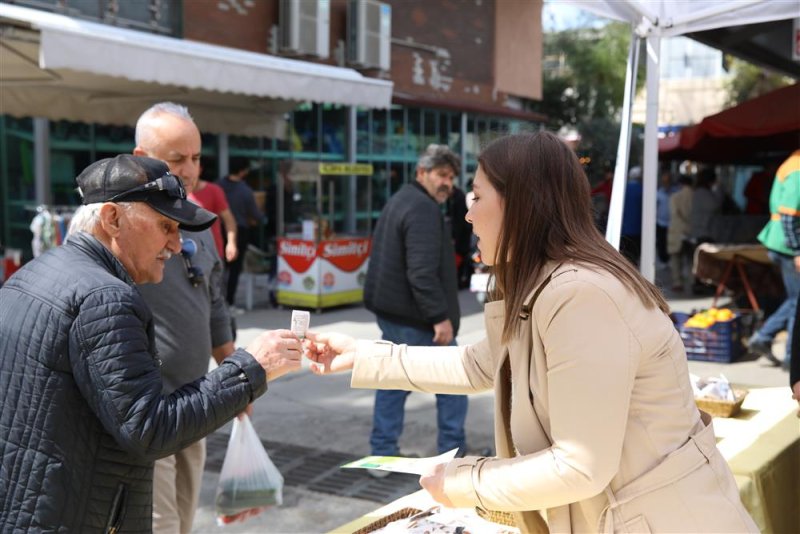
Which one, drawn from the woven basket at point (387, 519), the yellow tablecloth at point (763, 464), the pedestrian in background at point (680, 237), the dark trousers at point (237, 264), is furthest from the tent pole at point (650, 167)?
the pedestrian in background at point (680, 237)

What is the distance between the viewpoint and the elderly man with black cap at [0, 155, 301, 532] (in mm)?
1885

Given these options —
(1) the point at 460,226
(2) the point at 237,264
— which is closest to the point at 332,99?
(2) the point at 237,264

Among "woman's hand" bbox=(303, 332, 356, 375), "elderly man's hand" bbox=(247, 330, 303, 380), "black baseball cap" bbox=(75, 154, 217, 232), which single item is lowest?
"woman's hand" bbox=(303, 332, 356, 375)

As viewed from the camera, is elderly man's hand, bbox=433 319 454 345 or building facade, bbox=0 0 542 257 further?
building facade, bbox=0 0 542 257

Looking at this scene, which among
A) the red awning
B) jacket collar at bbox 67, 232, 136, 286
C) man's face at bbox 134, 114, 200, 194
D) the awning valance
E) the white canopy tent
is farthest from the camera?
the red awning

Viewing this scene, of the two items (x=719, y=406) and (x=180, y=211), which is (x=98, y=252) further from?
(x=719, y=406)

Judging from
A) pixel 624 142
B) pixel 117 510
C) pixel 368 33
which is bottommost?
pixel 117 510

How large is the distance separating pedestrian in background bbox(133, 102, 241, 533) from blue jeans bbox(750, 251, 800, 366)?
17.6 feet

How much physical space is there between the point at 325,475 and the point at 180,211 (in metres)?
3.37

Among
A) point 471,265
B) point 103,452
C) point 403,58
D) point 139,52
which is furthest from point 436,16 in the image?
point 103,452

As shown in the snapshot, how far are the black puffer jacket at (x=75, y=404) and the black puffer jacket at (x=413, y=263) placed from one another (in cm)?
305

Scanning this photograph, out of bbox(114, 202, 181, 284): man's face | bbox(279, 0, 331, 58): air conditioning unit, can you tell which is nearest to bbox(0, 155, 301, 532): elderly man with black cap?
bbox(114, 202, 181, 284): man's face

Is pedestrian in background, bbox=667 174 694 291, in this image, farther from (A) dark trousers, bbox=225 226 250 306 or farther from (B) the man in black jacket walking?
(B) the man in black jacket walking

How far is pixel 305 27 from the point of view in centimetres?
1598
